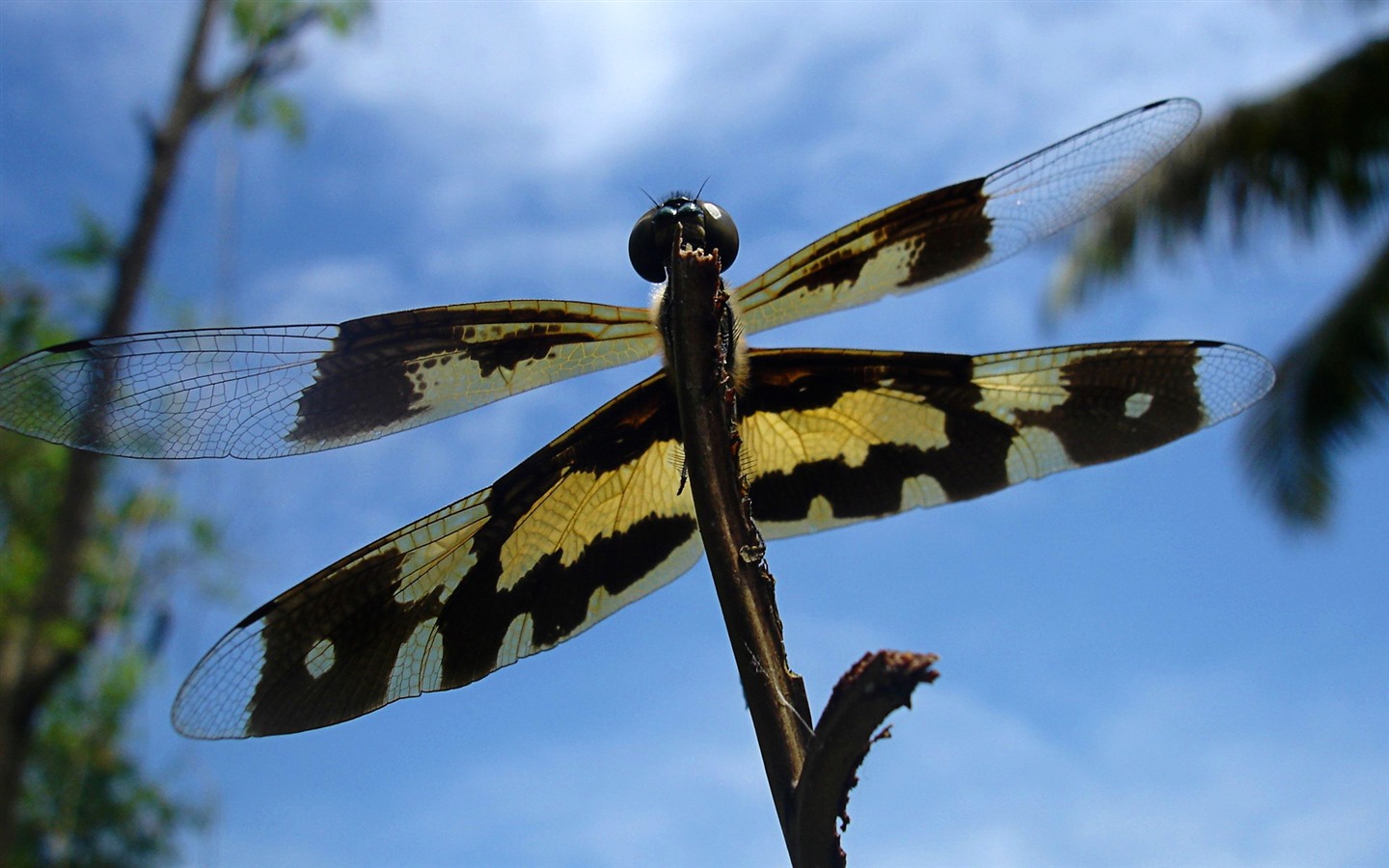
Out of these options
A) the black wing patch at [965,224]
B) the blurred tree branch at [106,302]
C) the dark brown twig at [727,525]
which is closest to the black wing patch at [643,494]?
the black wing patch at [965,224]

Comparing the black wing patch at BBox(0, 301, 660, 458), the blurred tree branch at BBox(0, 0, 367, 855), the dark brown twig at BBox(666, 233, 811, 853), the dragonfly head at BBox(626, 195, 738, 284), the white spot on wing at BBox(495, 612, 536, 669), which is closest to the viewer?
the dark brown twig at BBox(666, 233, 811, 853)

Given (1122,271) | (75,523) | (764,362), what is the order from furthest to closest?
(1122,271)
(75,523)
(764,362)

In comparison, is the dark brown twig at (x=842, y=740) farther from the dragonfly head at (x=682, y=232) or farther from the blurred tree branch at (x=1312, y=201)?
the blurred tree branch at (x=1312, y=201)

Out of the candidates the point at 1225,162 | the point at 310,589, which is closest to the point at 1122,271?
the point at 1225,162

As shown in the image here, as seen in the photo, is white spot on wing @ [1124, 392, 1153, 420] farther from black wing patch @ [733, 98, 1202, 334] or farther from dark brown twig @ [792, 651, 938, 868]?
dark brown twig @ [792, 651, 938, 868]

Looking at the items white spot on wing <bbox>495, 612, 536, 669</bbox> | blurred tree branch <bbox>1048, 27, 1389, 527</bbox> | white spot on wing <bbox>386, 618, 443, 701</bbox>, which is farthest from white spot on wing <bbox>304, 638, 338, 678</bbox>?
blurred tree branch <bbox>1048, 27, 1389, 527</bbox>

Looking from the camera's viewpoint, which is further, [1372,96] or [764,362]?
[1372,96]

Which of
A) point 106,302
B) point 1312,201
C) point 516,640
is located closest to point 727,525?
point 516,640

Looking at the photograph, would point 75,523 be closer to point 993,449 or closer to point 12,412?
point 12,412

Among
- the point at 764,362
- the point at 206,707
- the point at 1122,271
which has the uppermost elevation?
the point at 1122,271
